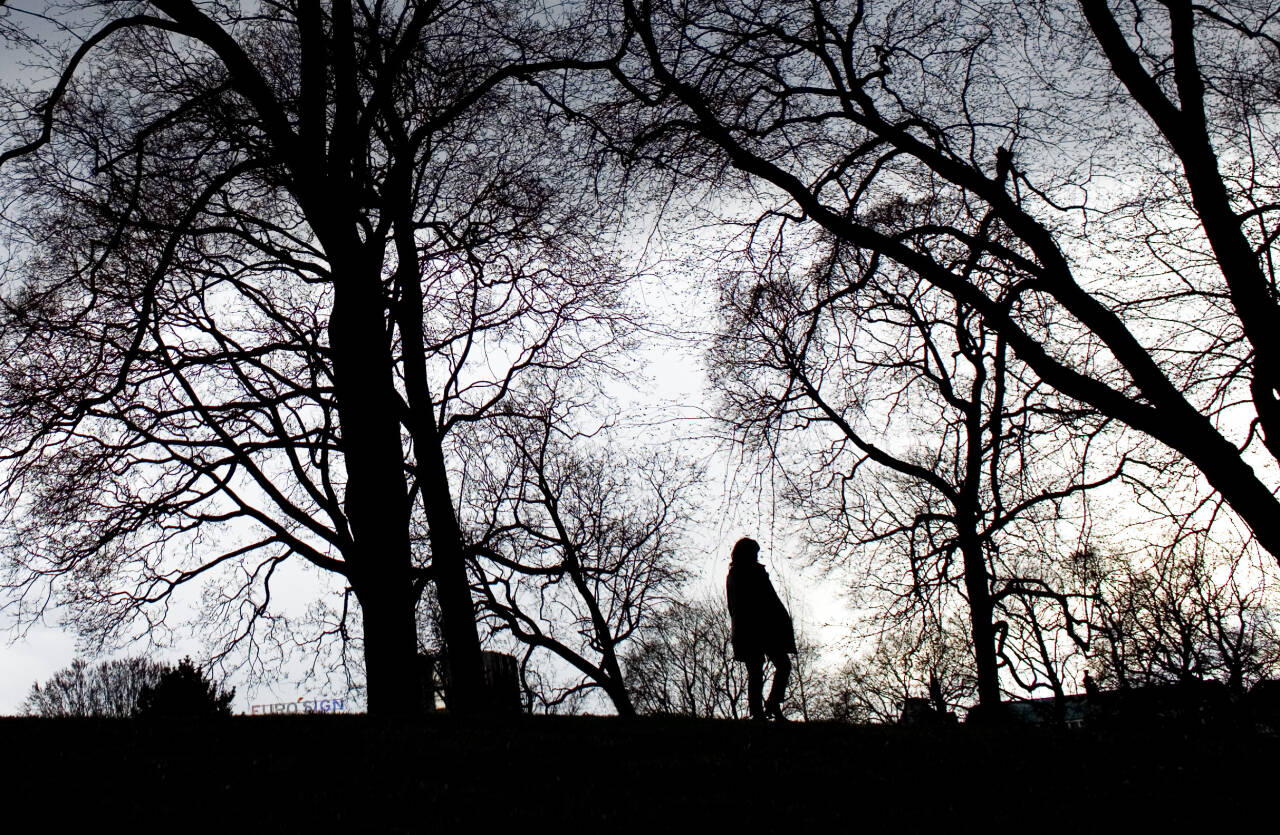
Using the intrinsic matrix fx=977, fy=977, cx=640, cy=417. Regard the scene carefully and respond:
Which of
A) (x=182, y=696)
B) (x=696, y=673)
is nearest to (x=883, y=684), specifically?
(x=696, y=673)

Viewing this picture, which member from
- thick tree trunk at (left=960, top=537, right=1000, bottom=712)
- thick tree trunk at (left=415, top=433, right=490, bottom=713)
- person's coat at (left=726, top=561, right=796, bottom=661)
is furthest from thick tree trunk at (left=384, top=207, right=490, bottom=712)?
thick tree trunk at (left=960, top=537, right=1000, bottom=712)

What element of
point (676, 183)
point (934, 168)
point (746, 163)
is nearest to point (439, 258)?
point (676, 183)

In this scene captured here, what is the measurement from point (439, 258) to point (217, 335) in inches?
158

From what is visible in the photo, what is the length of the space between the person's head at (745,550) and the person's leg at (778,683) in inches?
41.4

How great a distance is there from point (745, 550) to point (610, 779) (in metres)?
5.48

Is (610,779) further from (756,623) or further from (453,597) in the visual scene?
(453,597)

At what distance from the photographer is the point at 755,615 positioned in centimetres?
1043

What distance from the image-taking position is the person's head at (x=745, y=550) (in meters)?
10.6

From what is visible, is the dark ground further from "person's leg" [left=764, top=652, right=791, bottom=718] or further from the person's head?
the person's head

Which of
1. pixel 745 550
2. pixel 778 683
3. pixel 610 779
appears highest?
pixel 745 550

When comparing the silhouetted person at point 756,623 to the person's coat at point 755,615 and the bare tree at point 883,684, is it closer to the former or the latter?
the person's coat at point 755,615

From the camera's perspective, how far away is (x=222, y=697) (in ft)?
109

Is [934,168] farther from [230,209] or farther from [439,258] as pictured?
[230,209]

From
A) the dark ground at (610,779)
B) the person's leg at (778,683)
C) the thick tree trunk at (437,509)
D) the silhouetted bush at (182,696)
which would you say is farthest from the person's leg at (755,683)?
the silhouetted bush at (182,696)
